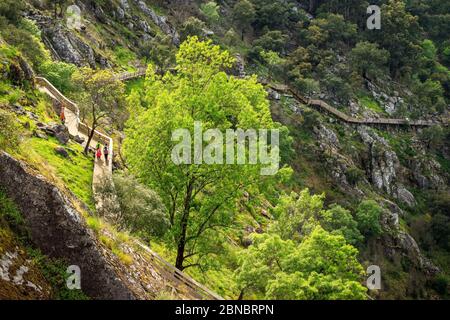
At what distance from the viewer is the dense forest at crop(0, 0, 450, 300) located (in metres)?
23.7

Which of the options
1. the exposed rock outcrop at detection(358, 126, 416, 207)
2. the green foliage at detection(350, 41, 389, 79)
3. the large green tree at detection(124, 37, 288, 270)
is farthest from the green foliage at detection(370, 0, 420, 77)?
the large green tree at detection(124, 37, 288, 270)

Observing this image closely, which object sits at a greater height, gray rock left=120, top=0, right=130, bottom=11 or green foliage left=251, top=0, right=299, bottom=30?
green foliage left=251, top=0, right=299, bottom=30

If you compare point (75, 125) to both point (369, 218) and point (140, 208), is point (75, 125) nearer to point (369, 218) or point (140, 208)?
point (140, 208)

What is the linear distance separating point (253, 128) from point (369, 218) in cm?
4779

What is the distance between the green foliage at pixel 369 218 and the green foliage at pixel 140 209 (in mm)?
52132

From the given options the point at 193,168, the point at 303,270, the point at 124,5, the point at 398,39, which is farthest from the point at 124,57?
the point at 398,39

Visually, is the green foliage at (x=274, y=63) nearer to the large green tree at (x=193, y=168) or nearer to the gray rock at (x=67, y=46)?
the gray rock at (x=67, y=46)

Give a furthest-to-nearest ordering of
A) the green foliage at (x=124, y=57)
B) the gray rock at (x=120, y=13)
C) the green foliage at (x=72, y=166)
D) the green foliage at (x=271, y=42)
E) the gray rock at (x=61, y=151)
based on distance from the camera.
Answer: the green foliage at (x=271, y=42)
the gray rock at (x=120, y=13)
the green foliage at (x=124, y=57)
the gray rock at (x=61, y=151)
the green foliage at (x=72, y=166)

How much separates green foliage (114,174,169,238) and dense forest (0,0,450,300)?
0.32 feet

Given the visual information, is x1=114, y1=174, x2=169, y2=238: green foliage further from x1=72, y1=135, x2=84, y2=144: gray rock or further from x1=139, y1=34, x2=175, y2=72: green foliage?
x1=139, y1=34, x2=175, y2=72: green foliage

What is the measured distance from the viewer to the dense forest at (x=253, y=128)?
23703mm

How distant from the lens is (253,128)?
3078cm

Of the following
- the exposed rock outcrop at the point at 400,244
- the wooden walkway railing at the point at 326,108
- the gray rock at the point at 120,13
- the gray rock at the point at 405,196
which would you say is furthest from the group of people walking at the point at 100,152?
the gray rock at the point at 405,196
